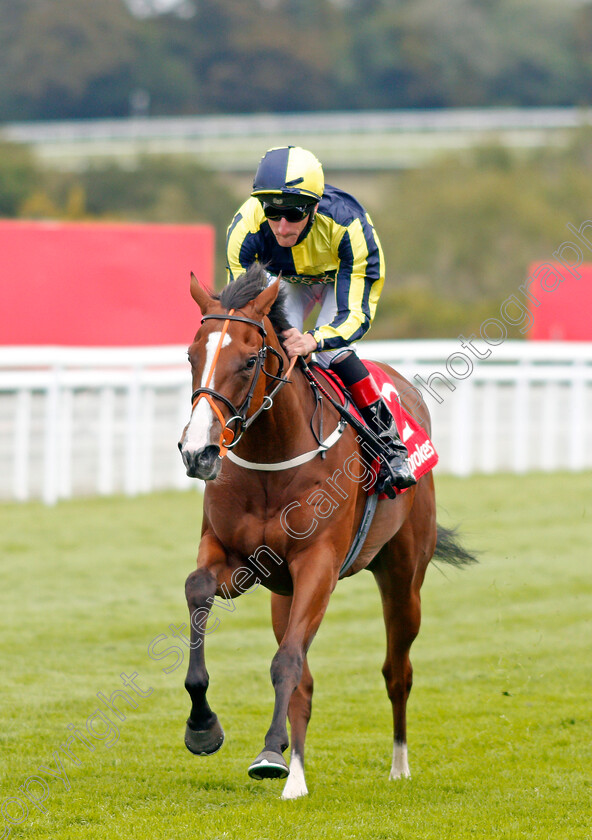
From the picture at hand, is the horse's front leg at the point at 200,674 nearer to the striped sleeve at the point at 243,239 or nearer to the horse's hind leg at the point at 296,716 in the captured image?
the horse's hind leg at the point at 296,716

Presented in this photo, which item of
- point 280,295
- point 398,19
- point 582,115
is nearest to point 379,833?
point 280,295

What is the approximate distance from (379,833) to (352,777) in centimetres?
81

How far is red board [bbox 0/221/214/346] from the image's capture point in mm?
→ 12797

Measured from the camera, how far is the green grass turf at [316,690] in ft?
13.9

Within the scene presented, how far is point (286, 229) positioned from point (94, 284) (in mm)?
8769

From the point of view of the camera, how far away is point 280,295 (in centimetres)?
434

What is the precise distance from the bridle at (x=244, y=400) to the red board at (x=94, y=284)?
907 cm

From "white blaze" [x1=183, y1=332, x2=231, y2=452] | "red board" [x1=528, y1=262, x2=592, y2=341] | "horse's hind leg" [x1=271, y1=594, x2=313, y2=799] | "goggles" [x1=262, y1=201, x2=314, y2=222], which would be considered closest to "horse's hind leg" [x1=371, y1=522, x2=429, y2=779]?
"horse's hind leg" [x1=271, y1=594, x2=313, y2=799]

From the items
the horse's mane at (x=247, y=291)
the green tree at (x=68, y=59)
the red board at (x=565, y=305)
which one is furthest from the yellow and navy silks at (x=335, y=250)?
the green tree at (x=68, y=59)

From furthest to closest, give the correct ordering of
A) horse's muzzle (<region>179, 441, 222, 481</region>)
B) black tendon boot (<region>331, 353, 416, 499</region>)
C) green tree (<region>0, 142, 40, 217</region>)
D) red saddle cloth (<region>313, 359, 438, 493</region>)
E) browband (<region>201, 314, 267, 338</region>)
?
green tree (<region>0, 142, 40, 217</region>) → red saddle cloth (<region>313, 359, 438, 493</region>) → black tendon boot (<region>331, 353, 416, 499</region>) → browband (<region>201, 314, 267, 338</region>) → horse's muzzle (<region>179, 441, 222, 481</region>)

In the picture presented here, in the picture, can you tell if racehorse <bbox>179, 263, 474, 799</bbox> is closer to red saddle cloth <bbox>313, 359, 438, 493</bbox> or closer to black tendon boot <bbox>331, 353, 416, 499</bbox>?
black tendon boot <bbox>331, 353, 416, 499</bbox>

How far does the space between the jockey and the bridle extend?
19 centimetres

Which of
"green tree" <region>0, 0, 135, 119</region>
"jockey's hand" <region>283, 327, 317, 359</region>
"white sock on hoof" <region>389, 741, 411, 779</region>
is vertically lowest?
"white sock on hoof" <region>389, 741, 411, 779</region>

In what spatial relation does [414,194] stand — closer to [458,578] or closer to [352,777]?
[458,578]
